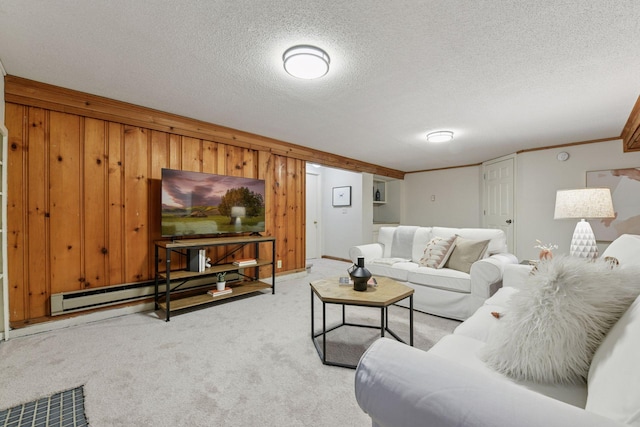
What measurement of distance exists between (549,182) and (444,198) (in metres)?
2.08

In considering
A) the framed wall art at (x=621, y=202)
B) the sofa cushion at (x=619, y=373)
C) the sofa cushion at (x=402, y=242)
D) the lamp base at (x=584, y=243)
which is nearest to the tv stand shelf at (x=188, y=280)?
the sofa cushion at (x=402, y=242)

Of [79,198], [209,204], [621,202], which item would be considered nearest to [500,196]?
[621,202]

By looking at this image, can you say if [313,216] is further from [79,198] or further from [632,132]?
[632,132]

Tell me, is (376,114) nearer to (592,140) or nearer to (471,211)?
(592,140)

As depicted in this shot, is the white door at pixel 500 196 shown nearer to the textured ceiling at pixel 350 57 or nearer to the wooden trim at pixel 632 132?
the wooden trim at pixel 632 132

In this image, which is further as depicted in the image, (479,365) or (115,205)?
(115,205)

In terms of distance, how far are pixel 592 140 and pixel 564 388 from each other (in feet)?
15.1

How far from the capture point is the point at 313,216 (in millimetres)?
6484

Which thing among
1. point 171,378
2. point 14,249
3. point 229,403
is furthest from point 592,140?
point 14,249

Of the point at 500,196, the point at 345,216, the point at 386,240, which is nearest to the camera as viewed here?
the point at 386,240

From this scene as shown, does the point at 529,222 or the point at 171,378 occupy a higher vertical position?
the point at 529,222

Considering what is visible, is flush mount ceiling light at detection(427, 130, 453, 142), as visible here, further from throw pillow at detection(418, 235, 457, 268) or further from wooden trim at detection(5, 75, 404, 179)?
wooden trim at detection(5, 75, 404, 179)

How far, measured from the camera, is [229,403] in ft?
4.96

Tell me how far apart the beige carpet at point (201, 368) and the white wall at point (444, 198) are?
12.7ft
